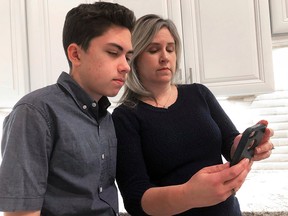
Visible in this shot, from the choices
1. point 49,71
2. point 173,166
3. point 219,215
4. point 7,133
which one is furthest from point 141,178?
point 49,71

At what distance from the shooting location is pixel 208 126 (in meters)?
0.90

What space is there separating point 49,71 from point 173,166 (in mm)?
787

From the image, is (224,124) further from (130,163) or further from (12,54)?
(12,54)

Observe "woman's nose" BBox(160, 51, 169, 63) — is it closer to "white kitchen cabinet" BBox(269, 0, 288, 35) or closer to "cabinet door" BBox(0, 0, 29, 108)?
"cabinet door" BBox(0, 0, 29, 108)

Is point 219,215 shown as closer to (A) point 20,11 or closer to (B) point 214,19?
(B) point 214,19

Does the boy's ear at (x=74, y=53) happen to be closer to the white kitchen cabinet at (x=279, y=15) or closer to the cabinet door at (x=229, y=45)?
the cabinet door at (x=229, y=45)

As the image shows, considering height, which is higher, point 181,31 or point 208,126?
point 181,31

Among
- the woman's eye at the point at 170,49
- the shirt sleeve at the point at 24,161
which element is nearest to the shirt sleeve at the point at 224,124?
the woman's eye at the point at 170,49

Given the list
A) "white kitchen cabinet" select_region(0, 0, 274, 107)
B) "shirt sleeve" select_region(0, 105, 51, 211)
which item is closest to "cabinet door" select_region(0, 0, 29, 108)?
"white kitchen cabinet" select_region(0, 0, 274, 107)

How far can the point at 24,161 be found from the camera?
61 centimetres

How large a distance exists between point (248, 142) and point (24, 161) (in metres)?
0.45

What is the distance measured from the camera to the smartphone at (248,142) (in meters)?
0.64

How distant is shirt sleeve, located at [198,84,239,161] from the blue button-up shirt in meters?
0.34

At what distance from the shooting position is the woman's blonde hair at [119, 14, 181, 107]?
91 centimetres
